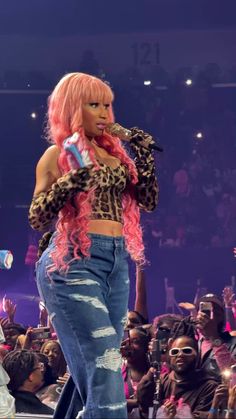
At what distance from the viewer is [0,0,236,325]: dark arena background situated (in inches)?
267

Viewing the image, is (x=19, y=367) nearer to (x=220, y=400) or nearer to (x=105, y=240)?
(x=220, y=400)

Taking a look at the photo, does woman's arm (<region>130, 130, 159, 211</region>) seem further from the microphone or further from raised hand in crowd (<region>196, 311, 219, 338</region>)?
raised hand in crowd (<region>196, 311, 219, 338</region>)

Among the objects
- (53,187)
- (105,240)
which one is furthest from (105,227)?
(53,187)

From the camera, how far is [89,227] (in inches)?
75.9

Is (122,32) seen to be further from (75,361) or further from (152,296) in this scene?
(75,361)

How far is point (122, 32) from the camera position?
23.0 feet

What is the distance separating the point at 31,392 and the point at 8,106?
4222mm

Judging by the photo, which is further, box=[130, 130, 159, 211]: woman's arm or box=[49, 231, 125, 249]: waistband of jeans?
box=[130, 130, 159, 211]: woman's arm

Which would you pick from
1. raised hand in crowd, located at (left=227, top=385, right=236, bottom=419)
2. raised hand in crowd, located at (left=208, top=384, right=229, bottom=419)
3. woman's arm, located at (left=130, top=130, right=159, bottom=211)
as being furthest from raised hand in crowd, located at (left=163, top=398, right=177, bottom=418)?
woman's arm, located at (left=130, top=130, right=159, bottom=211)

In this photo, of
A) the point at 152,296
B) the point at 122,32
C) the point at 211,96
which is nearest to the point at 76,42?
the point at 122,32

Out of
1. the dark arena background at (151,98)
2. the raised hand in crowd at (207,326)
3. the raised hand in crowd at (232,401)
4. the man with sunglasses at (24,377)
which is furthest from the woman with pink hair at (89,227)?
the dark arena background at (151,98)

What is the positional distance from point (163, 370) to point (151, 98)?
3907mm

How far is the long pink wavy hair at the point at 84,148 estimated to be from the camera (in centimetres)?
190

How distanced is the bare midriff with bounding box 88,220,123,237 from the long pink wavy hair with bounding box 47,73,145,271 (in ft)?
0.09
